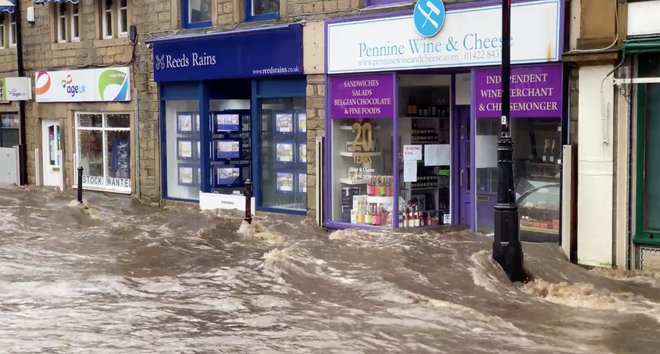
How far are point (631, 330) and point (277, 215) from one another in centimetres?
955

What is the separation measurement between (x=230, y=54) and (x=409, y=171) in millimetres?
5146

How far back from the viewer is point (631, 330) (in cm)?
868

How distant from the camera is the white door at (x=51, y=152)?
23.9m

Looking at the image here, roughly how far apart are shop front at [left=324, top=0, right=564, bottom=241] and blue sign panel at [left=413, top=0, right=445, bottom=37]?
4cm

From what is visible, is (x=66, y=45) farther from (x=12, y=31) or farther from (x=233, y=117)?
(x=233, y=117)

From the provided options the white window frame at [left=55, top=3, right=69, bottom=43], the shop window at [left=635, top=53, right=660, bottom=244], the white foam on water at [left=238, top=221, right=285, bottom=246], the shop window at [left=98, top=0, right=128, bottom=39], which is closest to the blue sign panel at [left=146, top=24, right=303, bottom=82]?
the shop window at [left=98, top=0, right=128, bottom=39]

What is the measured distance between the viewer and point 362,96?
15.2m

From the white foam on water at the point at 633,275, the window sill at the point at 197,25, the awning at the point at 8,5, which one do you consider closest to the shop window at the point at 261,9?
the window sill at the point at 197,25

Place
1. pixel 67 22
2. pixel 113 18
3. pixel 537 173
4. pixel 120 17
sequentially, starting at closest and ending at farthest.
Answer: pixel 537 173
pixel 120 17
pixel 113 18
pixel 67 22

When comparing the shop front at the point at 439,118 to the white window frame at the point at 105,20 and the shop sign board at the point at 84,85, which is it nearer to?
the shop sign board at the point at 84,85

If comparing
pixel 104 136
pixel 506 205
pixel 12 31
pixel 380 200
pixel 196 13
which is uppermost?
pixel 12 31

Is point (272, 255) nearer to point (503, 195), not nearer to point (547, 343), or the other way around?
point (503, 195)

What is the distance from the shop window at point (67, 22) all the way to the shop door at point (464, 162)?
1237cm

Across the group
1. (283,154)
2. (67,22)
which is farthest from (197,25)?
(67,22)
